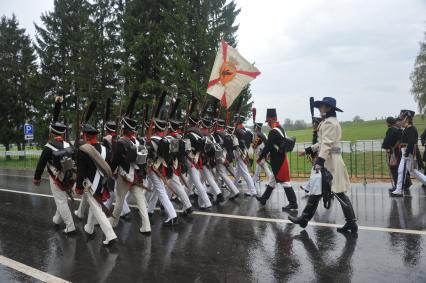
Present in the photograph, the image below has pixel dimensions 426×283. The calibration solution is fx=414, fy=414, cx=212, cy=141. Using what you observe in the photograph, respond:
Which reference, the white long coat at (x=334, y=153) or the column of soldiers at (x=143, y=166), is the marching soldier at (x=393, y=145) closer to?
the column of soldiers at (x=143, y=166)

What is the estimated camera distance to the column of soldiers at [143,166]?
6555 mm

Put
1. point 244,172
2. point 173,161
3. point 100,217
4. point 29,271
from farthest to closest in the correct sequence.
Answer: point 244,172 → point 173,161 → point 100,217 → point 29,271

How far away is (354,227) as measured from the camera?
20.9ft

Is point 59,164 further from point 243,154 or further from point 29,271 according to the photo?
point 243,154

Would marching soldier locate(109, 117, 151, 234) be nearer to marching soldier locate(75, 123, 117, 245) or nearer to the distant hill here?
marching soldier locate(75, 123, 117, 245)

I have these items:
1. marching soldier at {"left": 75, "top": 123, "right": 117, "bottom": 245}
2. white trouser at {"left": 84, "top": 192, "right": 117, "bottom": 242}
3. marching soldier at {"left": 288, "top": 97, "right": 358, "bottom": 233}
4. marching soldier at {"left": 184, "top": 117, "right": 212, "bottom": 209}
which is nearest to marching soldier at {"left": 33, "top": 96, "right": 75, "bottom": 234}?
marching soldier at {"left": 75, "top": 123, "right": 117, "bottom": 245}

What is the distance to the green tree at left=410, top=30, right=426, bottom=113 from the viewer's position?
52.2 meters

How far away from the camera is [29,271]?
5.12 metres

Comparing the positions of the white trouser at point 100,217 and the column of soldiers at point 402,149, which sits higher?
the column of soldiers at point 402,149

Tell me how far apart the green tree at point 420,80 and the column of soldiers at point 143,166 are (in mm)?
49680

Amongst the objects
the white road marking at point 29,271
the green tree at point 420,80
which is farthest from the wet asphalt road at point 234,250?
the green tree at point 420,80

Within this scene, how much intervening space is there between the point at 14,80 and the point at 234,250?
34.5m

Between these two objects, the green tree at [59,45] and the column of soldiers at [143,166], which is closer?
the column of soldiers at [143,166]

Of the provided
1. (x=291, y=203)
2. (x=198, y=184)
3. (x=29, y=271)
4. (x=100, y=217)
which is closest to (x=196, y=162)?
(x=198, y=184)
